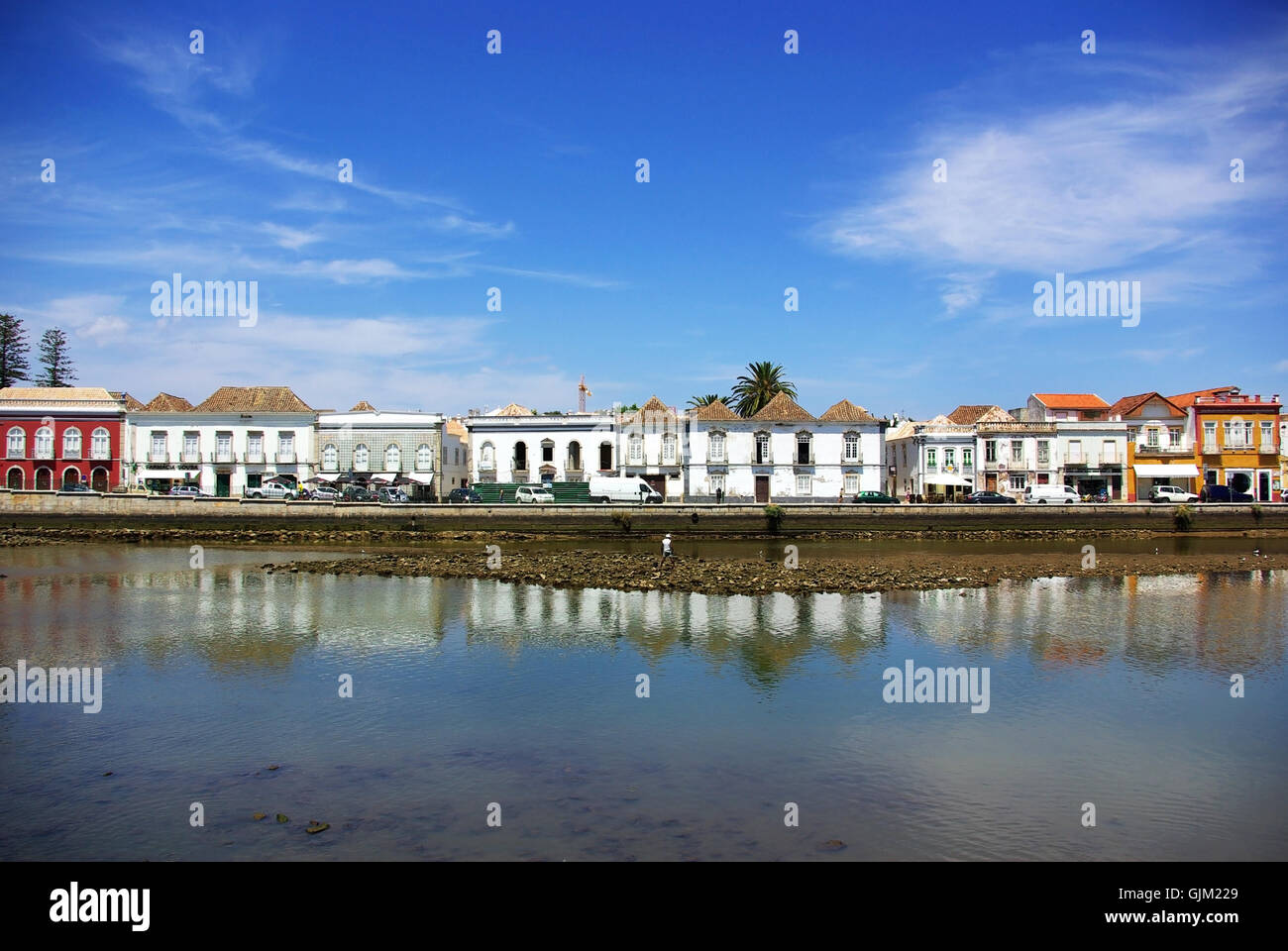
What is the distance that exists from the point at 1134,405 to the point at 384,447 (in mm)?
55544

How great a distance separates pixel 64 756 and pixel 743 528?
40.8 metres

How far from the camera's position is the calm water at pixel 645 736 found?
10.8 m

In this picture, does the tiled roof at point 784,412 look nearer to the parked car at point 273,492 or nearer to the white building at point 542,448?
the white building at point 542,448

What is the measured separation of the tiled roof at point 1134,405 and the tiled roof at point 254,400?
60.7 meters

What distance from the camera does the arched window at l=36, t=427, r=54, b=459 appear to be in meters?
63.8

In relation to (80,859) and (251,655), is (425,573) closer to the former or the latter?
(251,655)

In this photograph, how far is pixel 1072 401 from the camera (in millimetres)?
67062

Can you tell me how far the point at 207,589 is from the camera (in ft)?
102

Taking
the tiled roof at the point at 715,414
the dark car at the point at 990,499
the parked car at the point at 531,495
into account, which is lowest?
the dark car at the point at 990,499

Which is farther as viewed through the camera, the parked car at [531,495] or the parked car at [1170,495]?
the parked car at [1170,495]

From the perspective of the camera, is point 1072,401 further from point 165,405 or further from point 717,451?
point 165,405

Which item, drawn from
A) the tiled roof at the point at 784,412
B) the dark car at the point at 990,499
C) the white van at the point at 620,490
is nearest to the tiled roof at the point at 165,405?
the white van at the point at 620,490

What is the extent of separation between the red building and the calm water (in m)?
45.0

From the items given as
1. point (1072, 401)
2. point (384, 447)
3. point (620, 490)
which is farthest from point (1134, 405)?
point (384, 447)
